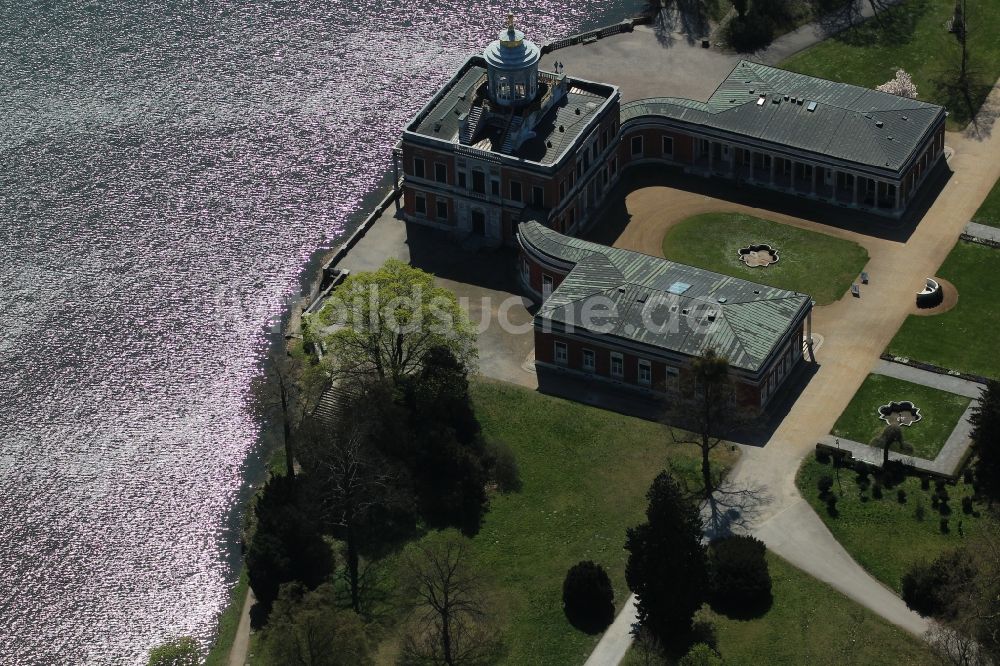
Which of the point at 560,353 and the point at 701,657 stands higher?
the point at 701,657

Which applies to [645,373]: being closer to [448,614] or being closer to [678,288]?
[678,288]

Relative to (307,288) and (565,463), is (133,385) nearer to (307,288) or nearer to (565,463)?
(307,288)

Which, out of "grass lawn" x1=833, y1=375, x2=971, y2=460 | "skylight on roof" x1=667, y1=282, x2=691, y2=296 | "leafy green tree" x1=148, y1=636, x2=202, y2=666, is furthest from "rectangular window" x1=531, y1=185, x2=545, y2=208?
"leafy green tree" x1=148, y1=636, x2=202, y2=666

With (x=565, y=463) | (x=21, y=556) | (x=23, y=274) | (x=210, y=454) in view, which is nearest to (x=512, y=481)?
(x=565, y=463)

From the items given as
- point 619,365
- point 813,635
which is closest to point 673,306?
point 619,365

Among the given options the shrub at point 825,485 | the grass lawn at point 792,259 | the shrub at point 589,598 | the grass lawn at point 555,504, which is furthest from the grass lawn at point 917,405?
Answer: the shrub at point 589,598
